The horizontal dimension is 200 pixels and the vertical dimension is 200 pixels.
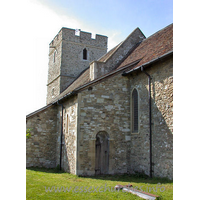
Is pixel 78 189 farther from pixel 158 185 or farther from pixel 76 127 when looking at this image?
pixel 76 127

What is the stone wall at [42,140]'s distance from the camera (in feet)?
49.9

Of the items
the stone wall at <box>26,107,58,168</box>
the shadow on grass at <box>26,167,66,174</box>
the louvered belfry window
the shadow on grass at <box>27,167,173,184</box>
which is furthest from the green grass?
the stone wall at <box>26,107,58,168</box>

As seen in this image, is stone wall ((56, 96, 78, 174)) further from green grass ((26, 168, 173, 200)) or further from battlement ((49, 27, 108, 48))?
battlement ((49, 27, 108, 48))

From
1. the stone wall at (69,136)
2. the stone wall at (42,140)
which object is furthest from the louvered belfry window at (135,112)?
the stone wall at (42,140)

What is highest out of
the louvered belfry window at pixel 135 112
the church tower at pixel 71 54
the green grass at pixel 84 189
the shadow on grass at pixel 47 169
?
the church tower at pixel 71 54

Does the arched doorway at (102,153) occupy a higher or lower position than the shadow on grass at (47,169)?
higher

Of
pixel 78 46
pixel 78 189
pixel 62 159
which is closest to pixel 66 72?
pixel 78 46

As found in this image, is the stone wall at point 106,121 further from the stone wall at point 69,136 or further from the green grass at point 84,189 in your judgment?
the green grass at point 84,189

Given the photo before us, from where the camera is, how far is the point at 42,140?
51.4 ft

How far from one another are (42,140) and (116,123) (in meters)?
5.78

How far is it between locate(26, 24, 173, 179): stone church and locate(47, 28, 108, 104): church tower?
8694 mm

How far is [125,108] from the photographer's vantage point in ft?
42.3

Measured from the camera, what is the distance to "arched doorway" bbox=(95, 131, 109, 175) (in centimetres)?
1222

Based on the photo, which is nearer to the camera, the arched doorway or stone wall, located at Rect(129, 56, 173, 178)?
stone wall, located at Rect(129, 56, 173, 178)
